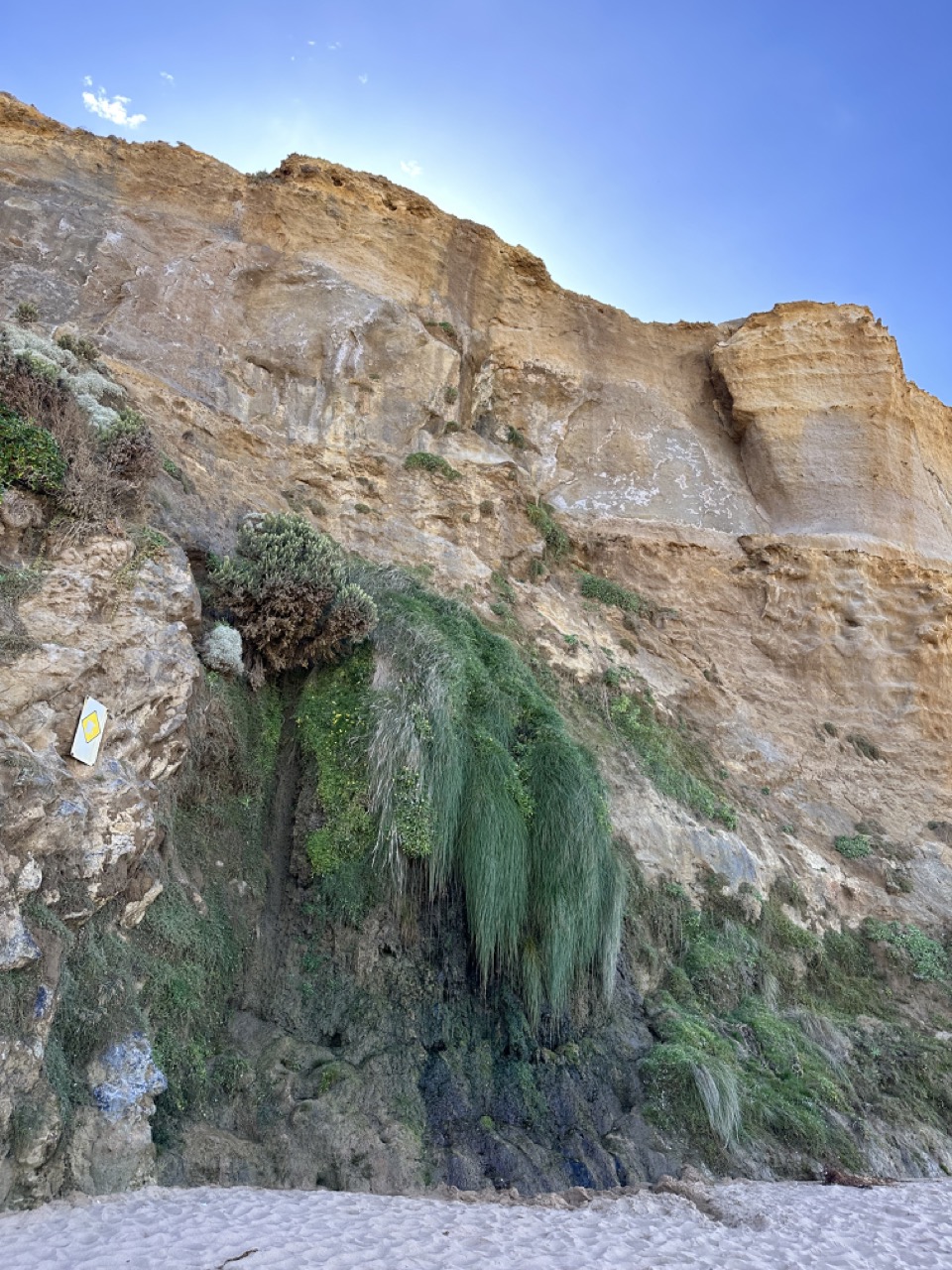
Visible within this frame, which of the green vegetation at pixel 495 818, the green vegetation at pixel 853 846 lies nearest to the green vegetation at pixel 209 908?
the green vegetation at pixel 495 818

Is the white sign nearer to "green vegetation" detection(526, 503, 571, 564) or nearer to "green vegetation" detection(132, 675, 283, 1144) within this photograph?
"green vegetation" detection(132, 675, 283, 1144)

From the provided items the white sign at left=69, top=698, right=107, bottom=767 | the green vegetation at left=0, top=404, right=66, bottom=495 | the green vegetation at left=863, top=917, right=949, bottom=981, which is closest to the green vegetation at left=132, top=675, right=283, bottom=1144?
the white sign at left=69, top=698, right=107, bottom=767

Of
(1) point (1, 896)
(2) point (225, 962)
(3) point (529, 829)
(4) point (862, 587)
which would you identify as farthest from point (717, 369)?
(1) point (1, 896)

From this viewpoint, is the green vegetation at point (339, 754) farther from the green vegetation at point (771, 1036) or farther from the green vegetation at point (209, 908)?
the green vegetation at point (771, 1036)

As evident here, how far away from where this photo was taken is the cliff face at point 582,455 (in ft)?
42.7

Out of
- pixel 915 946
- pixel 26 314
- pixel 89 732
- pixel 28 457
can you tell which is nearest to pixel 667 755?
pixel 915 946

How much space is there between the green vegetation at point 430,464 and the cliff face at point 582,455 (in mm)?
122

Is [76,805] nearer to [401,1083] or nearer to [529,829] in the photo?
[401,1083]

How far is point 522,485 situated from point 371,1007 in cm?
1095

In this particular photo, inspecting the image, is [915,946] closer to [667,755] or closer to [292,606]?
[667,755]

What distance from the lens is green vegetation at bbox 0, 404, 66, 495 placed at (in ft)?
23.5

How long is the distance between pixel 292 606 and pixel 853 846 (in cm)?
→ 985

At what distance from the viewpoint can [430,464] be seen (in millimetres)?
14891

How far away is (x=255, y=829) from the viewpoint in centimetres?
798
